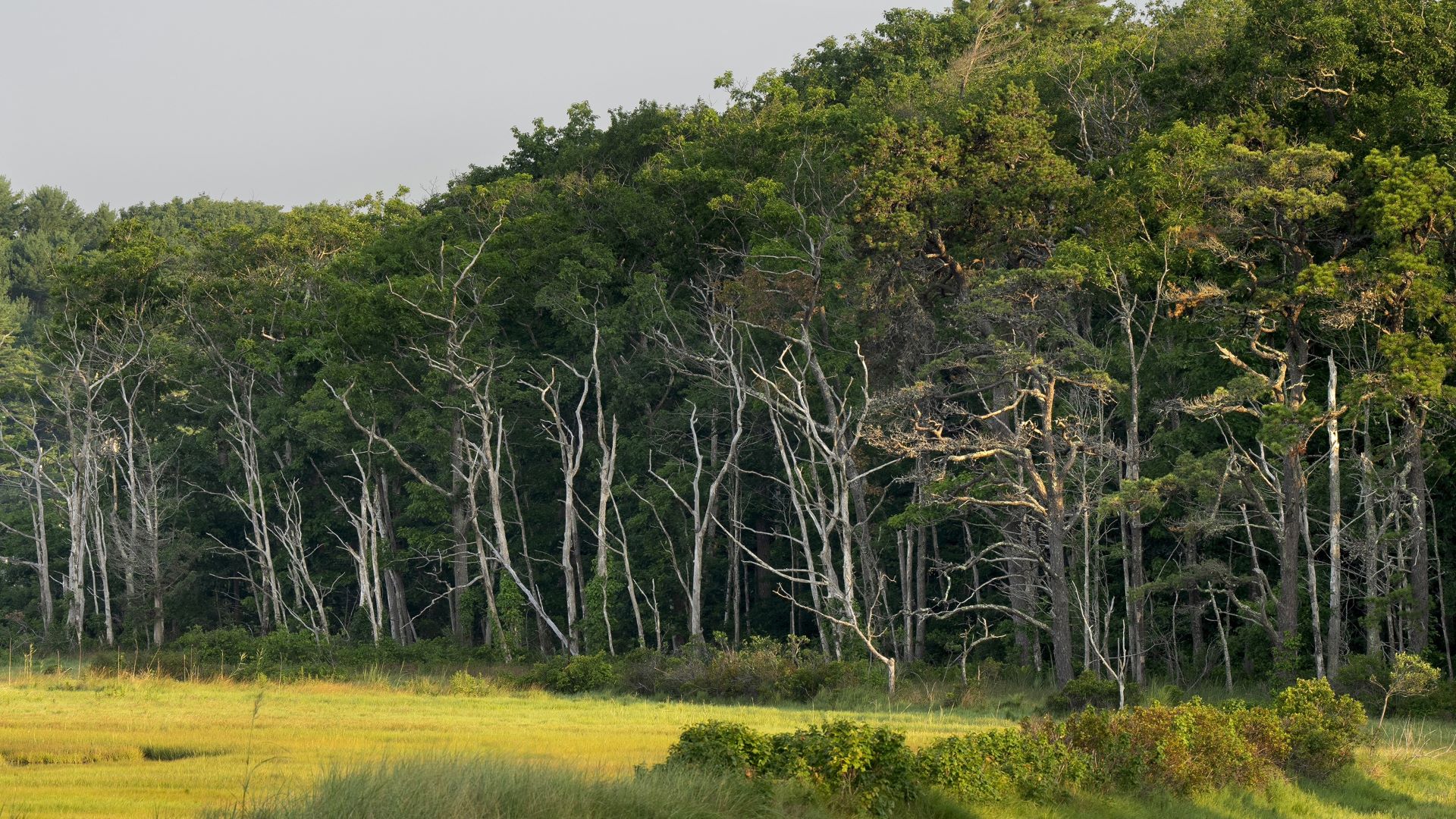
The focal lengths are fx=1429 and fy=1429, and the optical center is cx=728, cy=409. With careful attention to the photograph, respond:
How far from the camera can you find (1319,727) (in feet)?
55.6

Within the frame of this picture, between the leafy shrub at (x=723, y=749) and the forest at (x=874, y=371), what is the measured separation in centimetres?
1161

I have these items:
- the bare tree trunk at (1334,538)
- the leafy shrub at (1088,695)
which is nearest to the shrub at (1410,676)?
the bare tree trunk at (1334,538)

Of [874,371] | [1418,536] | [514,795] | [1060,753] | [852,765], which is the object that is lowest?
[1060,753]

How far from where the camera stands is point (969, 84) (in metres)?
35.1

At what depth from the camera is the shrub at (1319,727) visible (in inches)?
659

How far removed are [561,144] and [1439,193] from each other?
99.2ft

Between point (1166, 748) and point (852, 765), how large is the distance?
14.7ft

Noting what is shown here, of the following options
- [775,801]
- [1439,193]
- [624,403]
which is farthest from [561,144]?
[775,801]

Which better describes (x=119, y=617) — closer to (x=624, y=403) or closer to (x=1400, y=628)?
(x=624, y=403)

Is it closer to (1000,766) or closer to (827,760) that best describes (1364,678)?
(1000,766)

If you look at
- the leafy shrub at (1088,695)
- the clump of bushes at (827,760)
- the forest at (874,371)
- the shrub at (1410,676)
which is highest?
the forest at (874,371)

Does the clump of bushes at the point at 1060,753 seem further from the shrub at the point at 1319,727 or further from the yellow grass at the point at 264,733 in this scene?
the yellow grass at the point at 264,733

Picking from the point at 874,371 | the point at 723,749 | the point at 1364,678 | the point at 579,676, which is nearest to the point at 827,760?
the point at 723,749

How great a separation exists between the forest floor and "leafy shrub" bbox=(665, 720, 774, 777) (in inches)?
24.0
